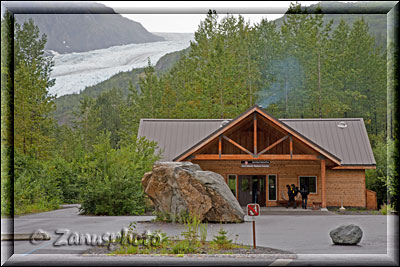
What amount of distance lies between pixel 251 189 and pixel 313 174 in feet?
11.9

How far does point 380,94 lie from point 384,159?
21.5 meters

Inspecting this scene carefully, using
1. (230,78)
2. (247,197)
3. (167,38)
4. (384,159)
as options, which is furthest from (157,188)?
(167,38)

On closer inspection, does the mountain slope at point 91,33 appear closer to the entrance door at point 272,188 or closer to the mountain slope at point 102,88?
the mountain slope at point 102,88

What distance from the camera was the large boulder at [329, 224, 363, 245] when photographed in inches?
535

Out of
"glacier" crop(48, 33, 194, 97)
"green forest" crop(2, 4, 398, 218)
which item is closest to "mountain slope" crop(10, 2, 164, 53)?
"glacier" crop(48, 33, 194, 97)

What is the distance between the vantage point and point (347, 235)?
1364cm

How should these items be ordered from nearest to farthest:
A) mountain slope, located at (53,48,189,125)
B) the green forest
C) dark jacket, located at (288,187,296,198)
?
1. dark jacket, located at (288,187,296,198)
2. the green forest
3. mountain slope, located at (53,48,189,125)

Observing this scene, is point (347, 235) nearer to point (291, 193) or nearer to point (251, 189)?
point (291, 193)

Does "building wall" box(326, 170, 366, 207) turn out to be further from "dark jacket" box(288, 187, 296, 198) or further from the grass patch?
the grass patch

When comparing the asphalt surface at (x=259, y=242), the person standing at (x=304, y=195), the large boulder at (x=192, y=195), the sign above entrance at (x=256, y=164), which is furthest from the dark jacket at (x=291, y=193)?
the large boulder at (x=192, y=195)

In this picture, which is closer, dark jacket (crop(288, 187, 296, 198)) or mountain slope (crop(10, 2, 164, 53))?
dark jacket (crop(288, 187, 296, 198))

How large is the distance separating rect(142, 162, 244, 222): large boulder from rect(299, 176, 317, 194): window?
33.4 ft

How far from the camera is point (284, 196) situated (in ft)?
96.4

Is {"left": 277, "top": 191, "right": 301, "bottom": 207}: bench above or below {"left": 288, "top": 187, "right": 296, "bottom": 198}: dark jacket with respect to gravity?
below
